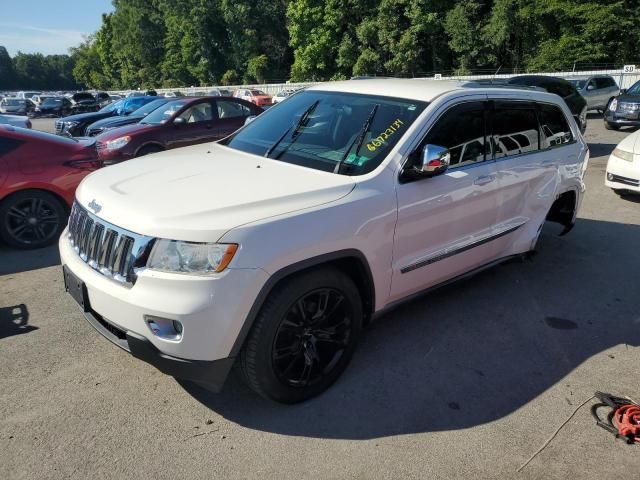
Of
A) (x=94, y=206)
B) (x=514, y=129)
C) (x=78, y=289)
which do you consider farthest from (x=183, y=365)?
(x=514, y=129)

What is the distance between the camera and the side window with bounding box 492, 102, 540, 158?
4.05 meters

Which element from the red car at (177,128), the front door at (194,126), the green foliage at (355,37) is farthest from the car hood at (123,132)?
the green foliage at (355,37)

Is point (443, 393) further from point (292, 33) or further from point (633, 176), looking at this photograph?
point (292, 33)

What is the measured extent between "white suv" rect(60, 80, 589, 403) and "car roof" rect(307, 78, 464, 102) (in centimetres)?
2

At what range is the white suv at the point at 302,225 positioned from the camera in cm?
252

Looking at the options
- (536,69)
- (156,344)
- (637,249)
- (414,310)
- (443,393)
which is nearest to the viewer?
(156,344)

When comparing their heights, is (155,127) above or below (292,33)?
below

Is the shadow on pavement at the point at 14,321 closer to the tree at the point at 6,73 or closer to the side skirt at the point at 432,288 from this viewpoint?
the side skirt at the point at 432,288

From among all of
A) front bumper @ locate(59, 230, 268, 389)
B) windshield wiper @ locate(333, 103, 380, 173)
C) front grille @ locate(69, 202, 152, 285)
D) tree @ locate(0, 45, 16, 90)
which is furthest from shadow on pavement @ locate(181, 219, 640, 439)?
tree @ locate(0, 45, 16, 90)

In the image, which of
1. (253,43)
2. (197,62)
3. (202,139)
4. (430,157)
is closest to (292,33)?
(253,43)

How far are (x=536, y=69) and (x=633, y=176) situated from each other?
34949mm

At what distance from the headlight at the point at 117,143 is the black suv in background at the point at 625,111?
13093mm

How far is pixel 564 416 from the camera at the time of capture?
2.94 m

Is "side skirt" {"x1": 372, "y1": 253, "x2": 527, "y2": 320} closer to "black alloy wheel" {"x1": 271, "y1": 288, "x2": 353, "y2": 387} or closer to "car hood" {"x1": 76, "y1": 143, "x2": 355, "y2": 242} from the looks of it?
"black alloy wheel" {"x1": 271, "y1": 288, "x2": 353, "y2": 387}
